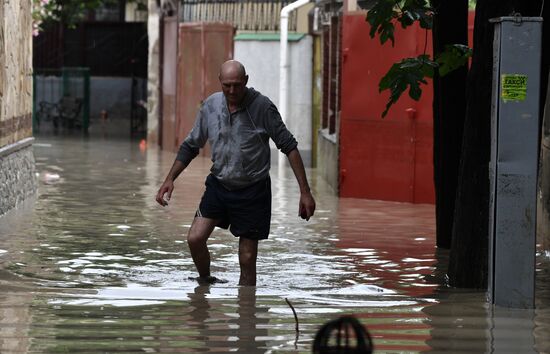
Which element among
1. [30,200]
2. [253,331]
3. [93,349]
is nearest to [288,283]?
[253,331]

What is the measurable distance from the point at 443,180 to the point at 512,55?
4203 millimetres

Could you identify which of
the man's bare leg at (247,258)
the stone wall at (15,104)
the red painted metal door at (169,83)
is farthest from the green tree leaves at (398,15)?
the red painted metal door at (169,83)

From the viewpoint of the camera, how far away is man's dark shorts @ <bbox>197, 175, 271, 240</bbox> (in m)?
10.4

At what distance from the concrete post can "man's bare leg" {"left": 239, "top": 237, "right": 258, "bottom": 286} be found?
1.80 m

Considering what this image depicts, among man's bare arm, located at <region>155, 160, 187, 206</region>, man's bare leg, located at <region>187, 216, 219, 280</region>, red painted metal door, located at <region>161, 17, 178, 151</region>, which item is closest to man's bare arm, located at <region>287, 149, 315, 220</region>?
man's bare leg, located at <region>187, 216, 219, 280</region>

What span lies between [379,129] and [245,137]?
9191mm

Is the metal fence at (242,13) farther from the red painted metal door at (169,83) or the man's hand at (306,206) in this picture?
the man's hand at (306,206)

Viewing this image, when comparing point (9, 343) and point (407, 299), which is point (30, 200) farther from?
point (9, 343)

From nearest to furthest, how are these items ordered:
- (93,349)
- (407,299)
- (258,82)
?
(93,349)
(407,299)
(258,82)

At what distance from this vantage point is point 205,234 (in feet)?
34.4

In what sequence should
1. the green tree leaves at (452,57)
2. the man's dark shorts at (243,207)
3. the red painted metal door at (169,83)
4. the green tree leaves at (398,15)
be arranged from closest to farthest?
the man's dark shorts at (243,207), the green tree leaves at (398,15), the green tree leaves at (452,57), the red painted metal door at (169,83)

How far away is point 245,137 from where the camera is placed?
404 inches

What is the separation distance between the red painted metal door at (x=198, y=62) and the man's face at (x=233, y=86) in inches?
700

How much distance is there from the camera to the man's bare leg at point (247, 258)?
34.2 feet
